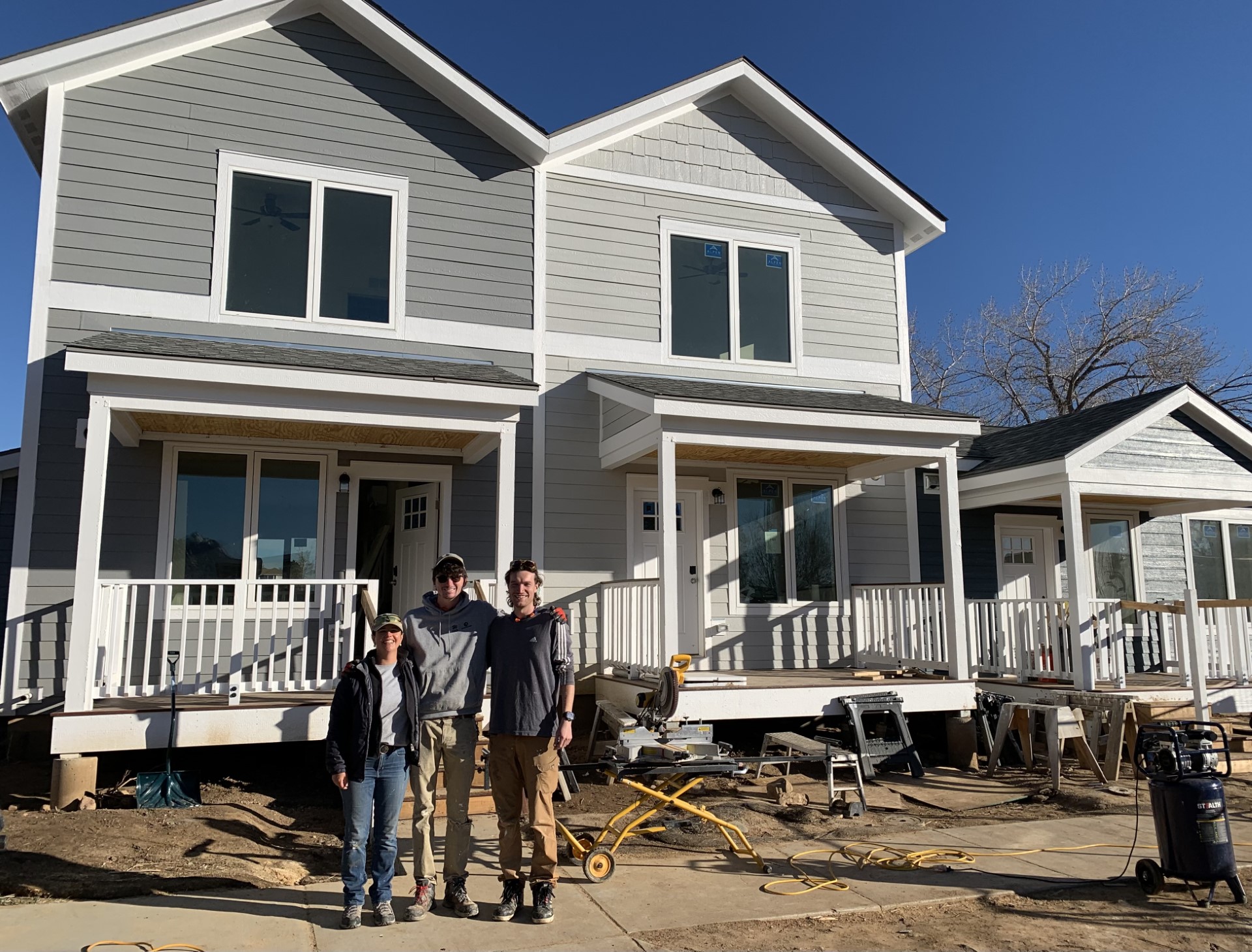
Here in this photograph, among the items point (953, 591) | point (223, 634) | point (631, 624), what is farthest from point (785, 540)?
point (223, 634)

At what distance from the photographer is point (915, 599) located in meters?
11.2

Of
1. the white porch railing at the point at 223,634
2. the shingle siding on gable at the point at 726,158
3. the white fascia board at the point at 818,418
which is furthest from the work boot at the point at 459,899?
the shingle siding on gable at the point at 726,158

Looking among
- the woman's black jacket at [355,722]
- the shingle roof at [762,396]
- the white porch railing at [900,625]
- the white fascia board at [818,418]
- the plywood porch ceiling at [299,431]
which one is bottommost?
the woman's black jacket at [355,722]

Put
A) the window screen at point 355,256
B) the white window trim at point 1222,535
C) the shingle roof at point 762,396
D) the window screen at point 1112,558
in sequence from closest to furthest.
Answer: the shingle roof at point 762,396
the window screen at point 355,256
the window screen at point 1112,558
the white window trim at point 1222,535

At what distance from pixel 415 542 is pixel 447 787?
5.53 metres

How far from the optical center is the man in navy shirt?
4793 millimetres

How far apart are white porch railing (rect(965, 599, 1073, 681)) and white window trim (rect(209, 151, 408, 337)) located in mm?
7088

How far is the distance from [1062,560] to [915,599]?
288cm

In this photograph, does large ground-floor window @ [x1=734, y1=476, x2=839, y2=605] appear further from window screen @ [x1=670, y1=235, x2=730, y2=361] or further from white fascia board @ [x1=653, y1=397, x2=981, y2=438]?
white fascia board @ [x1=653, y1=397, x2=981, y2=438]

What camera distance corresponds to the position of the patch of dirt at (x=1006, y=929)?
447 centimetres

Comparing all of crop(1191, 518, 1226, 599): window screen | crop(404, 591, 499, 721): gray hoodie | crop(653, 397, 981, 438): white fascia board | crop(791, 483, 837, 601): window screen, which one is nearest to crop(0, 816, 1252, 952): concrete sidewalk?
crop(404, 591, 499, 721): gray hoodie

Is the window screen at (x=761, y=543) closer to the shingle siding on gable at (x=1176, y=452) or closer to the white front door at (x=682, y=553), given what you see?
the white front door at (x=682, y=553)

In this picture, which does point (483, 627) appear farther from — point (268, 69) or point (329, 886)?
point (268, 69)

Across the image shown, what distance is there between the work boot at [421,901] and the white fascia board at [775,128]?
7775 millimetres
